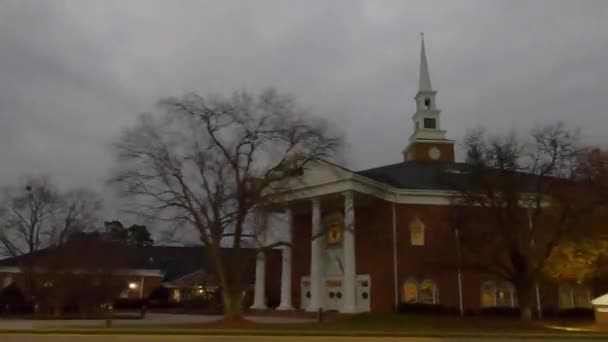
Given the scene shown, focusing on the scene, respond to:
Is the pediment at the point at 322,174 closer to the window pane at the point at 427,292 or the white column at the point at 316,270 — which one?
the white column at the point at 316,270

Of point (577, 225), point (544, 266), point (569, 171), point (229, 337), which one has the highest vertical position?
point (569, 171)

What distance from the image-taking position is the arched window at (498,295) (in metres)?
43.6

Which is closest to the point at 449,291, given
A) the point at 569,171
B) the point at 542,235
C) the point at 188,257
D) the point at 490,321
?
the point at 490,321

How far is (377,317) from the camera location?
3641 cm

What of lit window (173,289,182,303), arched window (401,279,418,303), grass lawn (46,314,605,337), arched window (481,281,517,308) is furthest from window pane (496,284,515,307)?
lit window (173,289,182,303)

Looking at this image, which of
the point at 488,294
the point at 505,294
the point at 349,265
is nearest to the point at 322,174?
the point at 349,265

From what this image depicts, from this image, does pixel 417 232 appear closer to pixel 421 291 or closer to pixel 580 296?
pixel 421 291

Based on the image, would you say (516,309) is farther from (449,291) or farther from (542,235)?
(542,235)

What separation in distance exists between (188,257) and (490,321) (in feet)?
151

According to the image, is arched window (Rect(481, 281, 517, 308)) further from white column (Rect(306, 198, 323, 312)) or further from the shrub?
white column (Rect(306, 198, 323, 312))

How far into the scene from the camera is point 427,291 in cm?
4338

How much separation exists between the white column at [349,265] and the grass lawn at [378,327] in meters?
2.84

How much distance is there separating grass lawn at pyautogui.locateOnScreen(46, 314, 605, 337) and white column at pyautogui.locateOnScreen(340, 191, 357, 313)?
9.31ft

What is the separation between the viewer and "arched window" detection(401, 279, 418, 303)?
43062 millimetres
